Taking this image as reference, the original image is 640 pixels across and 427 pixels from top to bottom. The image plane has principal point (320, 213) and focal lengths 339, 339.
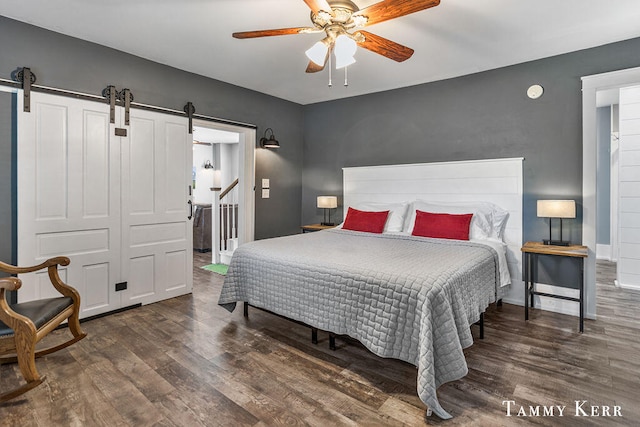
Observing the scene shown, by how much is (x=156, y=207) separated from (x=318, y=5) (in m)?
2.67

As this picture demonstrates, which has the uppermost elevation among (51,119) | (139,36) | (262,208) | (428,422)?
(139,36)

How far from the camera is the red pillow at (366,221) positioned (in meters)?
4.02

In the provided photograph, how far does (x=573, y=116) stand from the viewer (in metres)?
3.36

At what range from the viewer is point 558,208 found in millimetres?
3154

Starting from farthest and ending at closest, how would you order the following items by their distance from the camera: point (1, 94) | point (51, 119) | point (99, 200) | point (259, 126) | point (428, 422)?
point (259, 126) < point (99, 200) < point (51, 119) < point (1, 94) < point (428, 422)

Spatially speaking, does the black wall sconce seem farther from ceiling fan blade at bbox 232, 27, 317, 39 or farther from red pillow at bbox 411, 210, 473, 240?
ceiling fan blade at bbox 232, 27, 317, 39

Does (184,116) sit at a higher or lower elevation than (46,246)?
higher

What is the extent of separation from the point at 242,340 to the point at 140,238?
5.47ft

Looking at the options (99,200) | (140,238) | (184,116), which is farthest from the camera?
(184,116)

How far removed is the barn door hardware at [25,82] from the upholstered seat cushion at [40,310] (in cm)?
161

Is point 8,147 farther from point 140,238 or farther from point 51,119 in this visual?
point 140,238

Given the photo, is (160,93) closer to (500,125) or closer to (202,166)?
(500,125)

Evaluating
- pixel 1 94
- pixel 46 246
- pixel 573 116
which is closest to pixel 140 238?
pixel 46 246

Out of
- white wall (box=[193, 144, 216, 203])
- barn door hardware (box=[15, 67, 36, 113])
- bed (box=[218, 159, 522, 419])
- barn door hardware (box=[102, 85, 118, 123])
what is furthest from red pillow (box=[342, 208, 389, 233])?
white wall (box=[193, 144, 216, 203])
